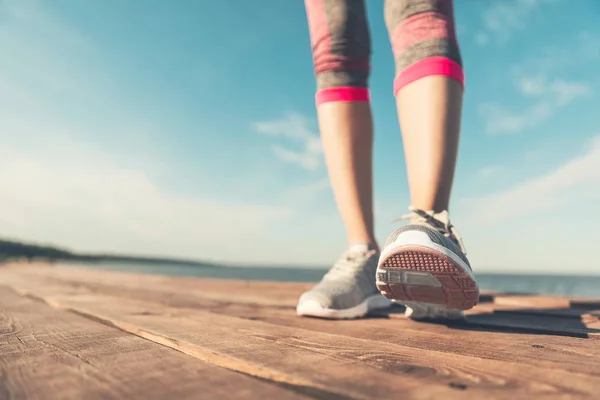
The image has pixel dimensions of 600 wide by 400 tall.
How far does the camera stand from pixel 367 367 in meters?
0.59

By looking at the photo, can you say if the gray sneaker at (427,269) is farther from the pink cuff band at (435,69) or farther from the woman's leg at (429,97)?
the pink cuff band at (435,69)

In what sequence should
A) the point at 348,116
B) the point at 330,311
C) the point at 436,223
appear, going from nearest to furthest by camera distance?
the point at 436,223 → the point at 330,311 → the point at 348,116

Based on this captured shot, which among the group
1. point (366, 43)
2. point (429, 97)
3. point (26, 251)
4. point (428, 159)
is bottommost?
point (26, 251)

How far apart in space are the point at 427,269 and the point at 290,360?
17.2 inches

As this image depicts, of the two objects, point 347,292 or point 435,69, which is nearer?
point 435,69

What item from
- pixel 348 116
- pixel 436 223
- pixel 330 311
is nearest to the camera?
pixel 436 223

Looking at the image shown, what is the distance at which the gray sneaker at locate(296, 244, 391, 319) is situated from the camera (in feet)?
4.08

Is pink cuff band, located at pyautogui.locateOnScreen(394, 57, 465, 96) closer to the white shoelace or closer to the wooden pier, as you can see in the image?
the white shoelace

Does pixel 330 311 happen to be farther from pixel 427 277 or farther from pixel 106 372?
pixel 106 372

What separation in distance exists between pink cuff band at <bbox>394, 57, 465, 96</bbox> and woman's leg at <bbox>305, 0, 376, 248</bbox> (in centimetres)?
36

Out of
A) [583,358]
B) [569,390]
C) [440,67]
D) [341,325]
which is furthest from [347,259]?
[569,390]

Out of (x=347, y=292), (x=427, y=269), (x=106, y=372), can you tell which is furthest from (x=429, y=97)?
(x=106, y=372)

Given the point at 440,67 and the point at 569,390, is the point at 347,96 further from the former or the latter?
the point at 569,390

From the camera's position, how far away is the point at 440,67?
1.15m
